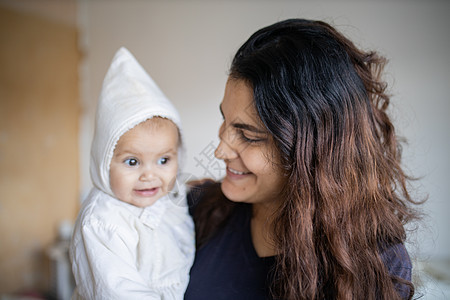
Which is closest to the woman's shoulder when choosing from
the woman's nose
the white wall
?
the white wall

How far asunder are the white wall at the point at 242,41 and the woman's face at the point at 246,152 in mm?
270

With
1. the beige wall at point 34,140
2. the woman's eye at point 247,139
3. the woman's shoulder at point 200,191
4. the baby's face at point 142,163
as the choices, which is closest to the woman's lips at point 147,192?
the baby's face at point 142,163

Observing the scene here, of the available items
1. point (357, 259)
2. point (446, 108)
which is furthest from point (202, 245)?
point (446, 108)

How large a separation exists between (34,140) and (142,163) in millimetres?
2211

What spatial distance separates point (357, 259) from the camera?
91 centimetres

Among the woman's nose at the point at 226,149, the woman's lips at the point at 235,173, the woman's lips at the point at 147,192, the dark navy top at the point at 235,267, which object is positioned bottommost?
the dark navy top at the point at 235,267

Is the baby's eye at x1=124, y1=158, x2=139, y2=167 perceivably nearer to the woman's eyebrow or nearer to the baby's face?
the baby's face

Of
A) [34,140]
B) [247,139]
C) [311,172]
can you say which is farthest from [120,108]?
[34,140]

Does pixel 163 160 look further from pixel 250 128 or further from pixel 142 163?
pixel 250 128

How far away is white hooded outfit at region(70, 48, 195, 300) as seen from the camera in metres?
0.90

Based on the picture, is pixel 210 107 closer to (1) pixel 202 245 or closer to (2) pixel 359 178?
(1) pixel 202 245

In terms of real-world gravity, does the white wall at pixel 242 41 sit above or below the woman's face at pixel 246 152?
above

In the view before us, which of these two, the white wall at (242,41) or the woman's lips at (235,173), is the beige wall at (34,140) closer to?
the white wall at (242,41)

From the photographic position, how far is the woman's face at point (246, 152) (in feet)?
3.16
